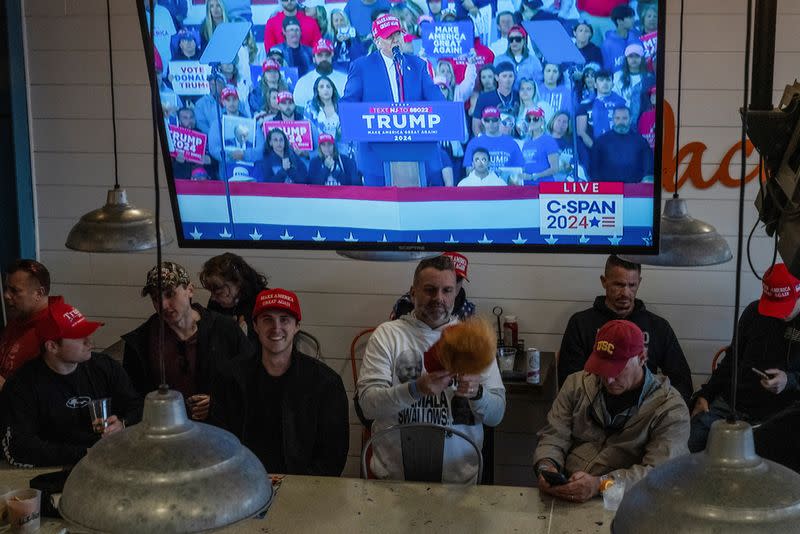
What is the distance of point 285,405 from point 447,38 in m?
1.70

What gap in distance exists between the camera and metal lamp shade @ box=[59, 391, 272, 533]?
76.3 inches

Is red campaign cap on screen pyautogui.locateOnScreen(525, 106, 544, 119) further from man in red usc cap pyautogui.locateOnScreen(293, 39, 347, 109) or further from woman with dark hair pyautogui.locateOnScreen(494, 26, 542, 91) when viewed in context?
man in red usc cap pyautogui.locateOnScreen(293, 39, 347, 109)

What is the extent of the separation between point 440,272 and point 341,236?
3.51 ft

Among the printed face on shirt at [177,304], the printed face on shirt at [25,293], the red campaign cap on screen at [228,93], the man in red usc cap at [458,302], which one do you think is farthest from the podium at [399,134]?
the printed face on shirt at [25,293]

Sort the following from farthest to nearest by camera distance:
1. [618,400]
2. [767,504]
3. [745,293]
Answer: [745,293]
[618,400]
[767,504]

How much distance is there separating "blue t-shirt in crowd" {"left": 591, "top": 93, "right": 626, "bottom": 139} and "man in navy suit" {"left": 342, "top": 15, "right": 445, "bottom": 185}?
42 cm

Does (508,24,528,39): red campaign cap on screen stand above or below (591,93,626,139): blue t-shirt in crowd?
above

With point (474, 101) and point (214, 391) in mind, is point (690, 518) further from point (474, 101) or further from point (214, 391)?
point (214, 391)

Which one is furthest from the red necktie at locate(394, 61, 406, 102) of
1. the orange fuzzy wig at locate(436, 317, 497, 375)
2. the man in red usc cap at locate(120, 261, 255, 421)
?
the man in red usc cap at locate(120, 261, 255, 421)

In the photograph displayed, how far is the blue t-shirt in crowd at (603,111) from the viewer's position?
2861 mm

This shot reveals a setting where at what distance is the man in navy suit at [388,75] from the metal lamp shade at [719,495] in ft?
4.60

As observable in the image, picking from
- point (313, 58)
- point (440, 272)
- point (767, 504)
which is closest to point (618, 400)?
point (440, 272)

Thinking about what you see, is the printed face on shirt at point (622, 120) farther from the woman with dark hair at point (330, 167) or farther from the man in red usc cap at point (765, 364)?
the man in red usc cap at point (765, 364)

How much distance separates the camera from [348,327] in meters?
6.11
